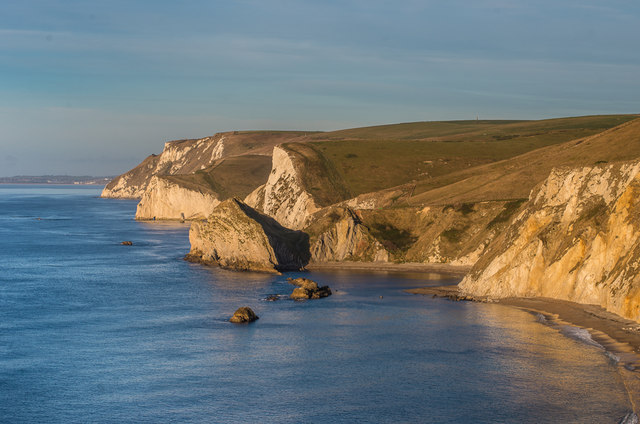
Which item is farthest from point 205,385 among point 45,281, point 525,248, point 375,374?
point 45,281

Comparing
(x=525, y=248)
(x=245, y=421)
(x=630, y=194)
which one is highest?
(x=630, y=194)

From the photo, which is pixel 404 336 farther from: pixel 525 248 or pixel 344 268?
pixel 344 268

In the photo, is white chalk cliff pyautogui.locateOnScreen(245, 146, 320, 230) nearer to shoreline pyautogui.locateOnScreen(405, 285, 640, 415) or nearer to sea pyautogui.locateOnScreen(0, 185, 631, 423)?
sea pyautogui.locateOnScreen(0, 185, 631, 423)

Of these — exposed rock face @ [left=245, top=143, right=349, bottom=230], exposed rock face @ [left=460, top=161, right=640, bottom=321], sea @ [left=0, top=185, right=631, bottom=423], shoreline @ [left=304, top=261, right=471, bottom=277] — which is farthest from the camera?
exposed rock face @ [left=245, top=143, right=349, bottom=230]

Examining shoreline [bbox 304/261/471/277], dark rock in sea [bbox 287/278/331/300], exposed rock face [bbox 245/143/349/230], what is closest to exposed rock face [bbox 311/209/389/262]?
shoreline [bbox 304/261/471/277]

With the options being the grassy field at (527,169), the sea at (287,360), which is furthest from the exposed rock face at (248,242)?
the grassy field at (527,169)

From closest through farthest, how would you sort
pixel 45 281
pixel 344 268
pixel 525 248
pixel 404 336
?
pixel 404 336 → pixel 525 248 → pixel 45 281 → pixel 344 268

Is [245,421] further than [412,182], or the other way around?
[412,182]
